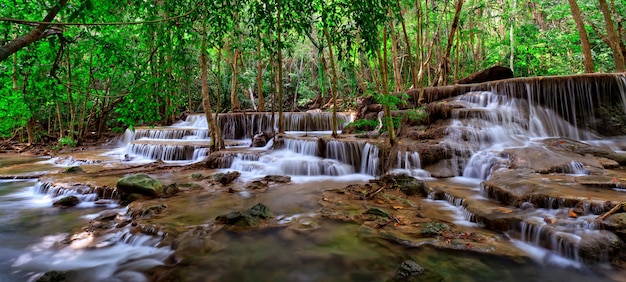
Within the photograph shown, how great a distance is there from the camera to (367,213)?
5.16 m

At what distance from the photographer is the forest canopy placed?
3.34 meters

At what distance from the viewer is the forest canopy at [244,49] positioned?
3.34 m

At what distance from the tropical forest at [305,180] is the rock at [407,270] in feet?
0.07

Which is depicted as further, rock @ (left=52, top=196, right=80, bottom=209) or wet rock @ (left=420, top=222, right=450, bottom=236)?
rock @ (left=52, top=196, right=80, bottom=209)

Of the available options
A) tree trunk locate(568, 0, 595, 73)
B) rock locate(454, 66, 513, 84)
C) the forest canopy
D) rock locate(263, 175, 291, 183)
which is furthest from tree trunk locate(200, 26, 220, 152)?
tree trunk locate(568, 0, 595, 73)

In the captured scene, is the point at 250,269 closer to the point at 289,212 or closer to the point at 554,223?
the point at 289,212

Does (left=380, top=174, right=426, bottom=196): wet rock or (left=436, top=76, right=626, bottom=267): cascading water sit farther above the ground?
(left=436, top=76, right=626, bottom=267): cascading water

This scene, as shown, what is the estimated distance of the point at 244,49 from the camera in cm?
983

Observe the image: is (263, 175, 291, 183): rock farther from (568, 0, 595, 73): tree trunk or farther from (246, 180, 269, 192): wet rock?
(568, 0, 595, 73): tree trunk

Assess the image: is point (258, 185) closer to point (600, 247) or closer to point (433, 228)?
point (433, 228)

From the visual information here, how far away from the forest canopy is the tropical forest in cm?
6

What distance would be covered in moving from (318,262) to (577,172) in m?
5.84

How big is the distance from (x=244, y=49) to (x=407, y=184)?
251 inches

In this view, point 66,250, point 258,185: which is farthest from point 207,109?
point 66,250
